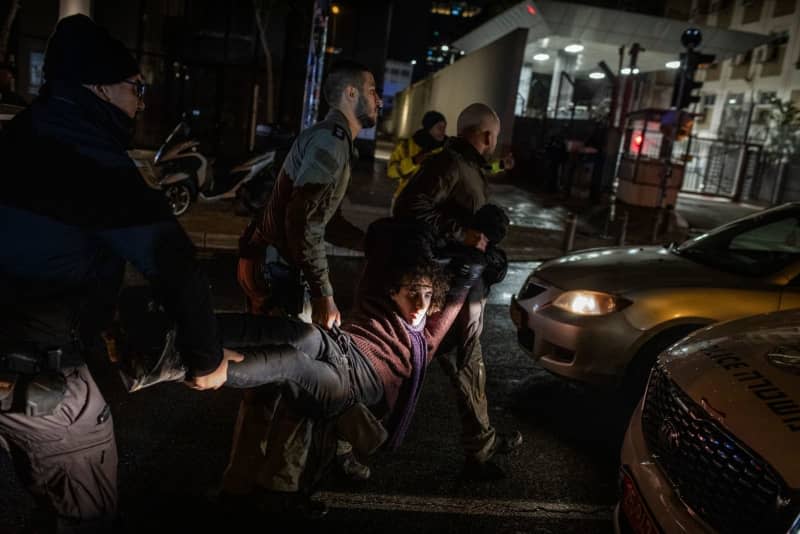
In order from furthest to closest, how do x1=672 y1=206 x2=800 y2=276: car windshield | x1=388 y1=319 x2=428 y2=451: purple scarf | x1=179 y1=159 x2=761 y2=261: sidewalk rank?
x1=179 y1=159 x2=761 y2=261: sidewalk < x1=672 y1=206 x2=800 y2=276: car windshield < x1=388 y1=319 x2=428 y2=451: purple scarf

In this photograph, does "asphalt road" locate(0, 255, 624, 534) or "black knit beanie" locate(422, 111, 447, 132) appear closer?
"asphalt road" locate(0, 255, 624, 534)

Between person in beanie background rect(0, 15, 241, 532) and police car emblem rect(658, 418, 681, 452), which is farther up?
person in beanie background rect(0, 15, 241, 532)

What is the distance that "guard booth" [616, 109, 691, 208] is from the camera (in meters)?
16.5

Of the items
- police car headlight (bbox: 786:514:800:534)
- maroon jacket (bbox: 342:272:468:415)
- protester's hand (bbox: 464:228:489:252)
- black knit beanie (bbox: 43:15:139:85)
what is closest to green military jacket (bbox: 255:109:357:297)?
maroon jacket (bbox: 342:272:468:415)

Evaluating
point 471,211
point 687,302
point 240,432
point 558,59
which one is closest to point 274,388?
point 240,432

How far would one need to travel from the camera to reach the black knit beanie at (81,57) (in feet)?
6.34

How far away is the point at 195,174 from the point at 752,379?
9090mm

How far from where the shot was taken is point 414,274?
117 inches

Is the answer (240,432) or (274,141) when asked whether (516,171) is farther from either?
(240,432)

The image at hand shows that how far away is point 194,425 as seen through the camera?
3.93m

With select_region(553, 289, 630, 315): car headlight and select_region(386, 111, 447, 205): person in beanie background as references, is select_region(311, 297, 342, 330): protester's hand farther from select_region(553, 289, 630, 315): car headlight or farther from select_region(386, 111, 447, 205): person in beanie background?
Result: select_region(386, 111, 447, 205): person in beanie background

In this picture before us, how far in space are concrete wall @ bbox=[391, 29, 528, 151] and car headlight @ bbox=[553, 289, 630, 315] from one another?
12203 millimetres

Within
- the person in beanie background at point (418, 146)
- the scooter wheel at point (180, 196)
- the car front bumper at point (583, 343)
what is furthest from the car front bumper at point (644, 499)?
the scooter wheel at point (180, 196)

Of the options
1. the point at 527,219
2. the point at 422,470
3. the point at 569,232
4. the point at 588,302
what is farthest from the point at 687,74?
the point at 422,470
